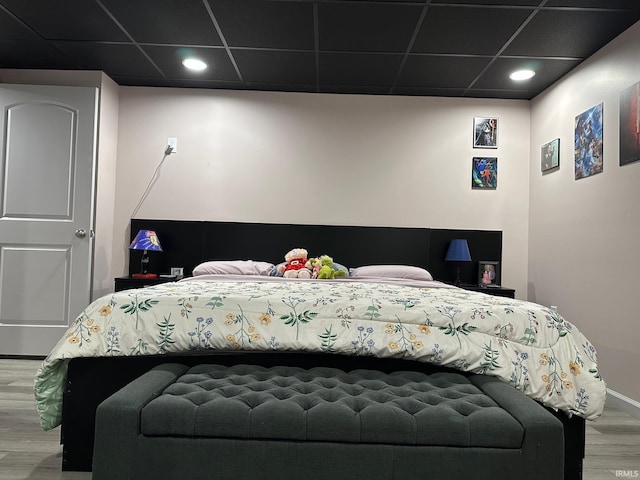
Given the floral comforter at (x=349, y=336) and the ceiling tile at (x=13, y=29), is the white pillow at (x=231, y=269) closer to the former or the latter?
the floral comforter at (x=349, y=336)

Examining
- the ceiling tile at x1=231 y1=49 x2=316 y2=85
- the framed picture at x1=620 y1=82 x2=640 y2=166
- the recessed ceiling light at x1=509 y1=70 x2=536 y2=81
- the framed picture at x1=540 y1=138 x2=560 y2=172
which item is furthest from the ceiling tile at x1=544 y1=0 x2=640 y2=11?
the ceiling tile at x1=231 y1=49 x2=316 y2=85

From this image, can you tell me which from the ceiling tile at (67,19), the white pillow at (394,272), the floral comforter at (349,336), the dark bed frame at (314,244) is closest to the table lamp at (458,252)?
the dark bed frame at (314,244)

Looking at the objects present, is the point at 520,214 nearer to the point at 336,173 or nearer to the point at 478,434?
the point at 336,173

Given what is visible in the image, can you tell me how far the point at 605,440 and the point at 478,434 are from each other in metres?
1.38

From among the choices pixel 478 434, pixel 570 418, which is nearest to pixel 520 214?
pixel 570 418

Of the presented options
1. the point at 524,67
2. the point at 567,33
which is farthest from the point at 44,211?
the point at 567,33

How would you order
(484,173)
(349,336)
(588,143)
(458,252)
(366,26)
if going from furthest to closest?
(484,173)
(458,252)
(588,143)
(366,26)
(349,336)

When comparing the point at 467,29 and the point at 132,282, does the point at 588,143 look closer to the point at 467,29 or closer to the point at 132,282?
the point at 467,29

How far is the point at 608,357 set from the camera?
337 centimetres

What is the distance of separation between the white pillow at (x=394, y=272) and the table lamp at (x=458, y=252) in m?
0.29

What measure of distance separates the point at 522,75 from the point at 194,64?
254 cm

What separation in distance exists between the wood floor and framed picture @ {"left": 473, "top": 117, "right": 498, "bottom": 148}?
2.44m

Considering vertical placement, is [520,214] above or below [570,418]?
above

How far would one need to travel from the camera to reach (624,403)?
3105 millimetres
